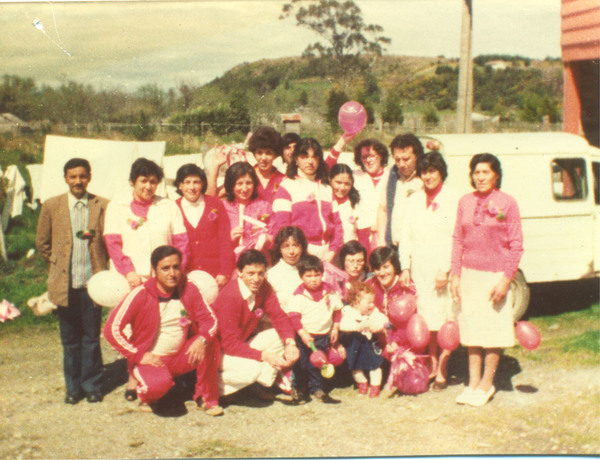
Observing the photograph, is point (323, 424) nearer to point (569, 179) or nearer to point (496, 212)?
point (496, 212)

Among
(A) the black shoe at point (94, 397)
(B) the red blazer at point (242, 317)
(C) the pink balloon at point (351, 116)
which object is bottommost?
(A) the black shoe at point (94, 397)

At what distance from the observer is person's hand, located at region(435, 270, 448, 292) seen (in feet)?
14.8

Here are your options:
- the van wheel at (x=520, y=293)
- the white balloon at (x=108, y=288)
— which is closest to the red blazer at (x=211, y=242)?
the white balloon at (x=108, y=288)

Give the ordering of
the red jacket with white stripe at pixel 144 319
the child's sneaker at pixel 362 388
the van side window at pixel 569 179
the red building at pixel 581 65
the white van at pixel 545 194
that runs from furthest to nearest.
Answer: the red building at pixel 581 65, the van side window at pixel 569 179, the white van at pixel 545 194, the child's sneaker at pixel 362 388, the red jacket with white stripe at pixel 144 319

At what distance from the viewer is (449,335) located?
445 cm

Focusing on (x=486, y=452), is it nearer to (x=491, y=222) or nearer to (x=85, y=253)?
(x=491, y=222)

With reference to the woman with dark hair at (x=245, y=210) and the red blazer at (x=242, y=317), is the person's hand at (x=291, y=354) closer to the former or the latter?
the red blazer at (x=242, y=317)

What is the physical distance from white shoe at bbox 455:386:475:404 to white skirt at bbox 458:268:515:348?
358mm

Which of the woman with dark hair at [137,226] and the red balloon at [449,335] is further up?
the woman with dark hair at [137,226]

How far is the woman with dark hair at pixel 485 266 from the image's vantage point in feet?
13.9

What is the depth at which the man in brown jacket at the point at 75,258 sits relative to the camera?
14.6 feet

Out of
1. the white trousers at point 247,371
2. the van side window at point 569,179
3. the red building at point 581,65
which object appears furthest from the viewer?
the red building at point 581,65

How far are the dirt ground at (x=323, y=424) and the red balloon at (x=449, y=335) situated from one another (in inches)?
16.6

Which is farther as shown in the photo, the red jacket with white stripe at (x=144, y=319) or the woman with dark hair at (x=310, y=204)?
the woman with dark hair at (x=310, y=204)
